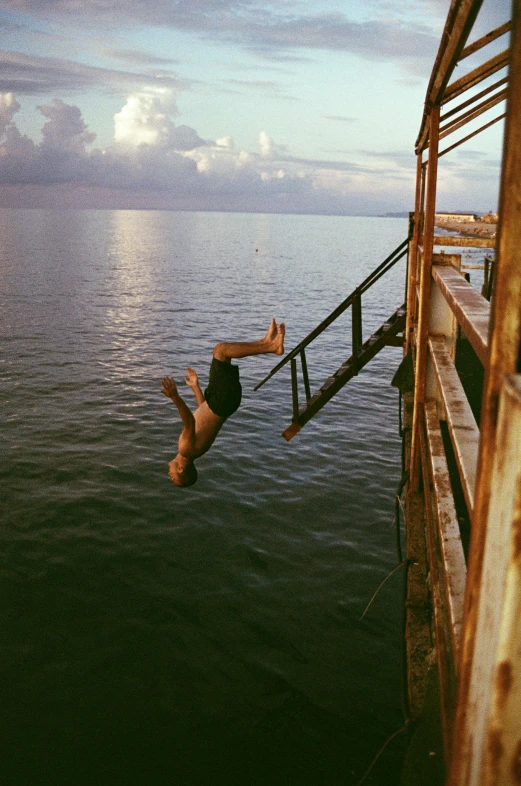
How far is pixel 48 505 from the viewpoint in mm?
14047

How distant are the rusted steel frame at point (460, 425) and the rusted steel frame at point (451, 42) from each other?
8.35 feet

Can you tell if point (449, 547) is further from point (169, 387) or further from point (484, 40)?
point (484, 40)

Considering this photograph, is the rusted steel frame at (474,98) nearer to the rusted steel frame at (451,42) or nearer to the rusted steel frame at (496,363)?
the rusted steel frame at (451,42)

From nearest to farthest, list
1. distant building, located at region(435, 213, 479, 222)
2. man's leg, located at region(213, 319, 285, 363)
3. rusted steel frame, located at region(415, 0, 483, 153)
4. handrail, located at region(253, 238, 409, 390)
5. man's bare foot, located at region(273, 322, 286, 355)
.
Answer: rusted steel frame, located at region(415, 0, 483, 153) < man's leg, located at region(213, 319, 285, 363) < man's bare foot, located at region(273, 322, 286, 355) < distant building, located at region(435, 213, 479, 222) < handrail, located at region(253, 238, 409, 390)

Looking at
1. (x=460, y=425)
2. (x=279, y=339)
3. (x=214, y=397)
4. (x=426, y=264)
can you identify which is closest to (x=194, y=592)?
(x=214, y=397)

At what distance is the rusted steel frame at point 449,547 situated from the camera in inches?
133

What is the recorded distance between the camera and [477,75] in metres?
6.03

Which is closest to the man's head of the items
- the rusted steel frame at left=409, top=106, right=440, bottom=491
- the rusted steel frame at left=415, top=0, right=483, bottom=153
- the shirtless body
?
the shirtless body

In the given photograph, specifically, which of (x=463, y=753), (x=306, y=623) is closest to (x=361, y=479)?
(x=306, y=623)

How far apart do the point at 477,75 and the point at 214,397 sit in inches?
161

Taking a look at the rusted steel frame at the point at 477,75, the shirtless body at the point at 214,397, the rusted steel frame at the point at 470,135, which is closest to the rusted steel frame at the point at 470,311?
the shirtless body at the point at 214,397

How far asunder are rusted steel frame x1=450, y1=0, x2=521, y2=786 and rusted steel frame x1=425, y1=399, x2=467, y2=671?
57 centimetres

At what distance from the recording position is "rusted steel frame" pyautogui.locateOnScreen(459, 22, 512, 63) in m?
4.88

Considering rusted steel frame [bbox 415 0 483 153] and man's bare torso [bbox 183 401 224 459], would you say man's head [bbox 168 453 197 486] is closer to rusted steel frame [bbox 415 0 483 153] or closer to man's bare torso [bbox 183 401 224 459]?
man's bare torso [bbox 183 401 224 459]
